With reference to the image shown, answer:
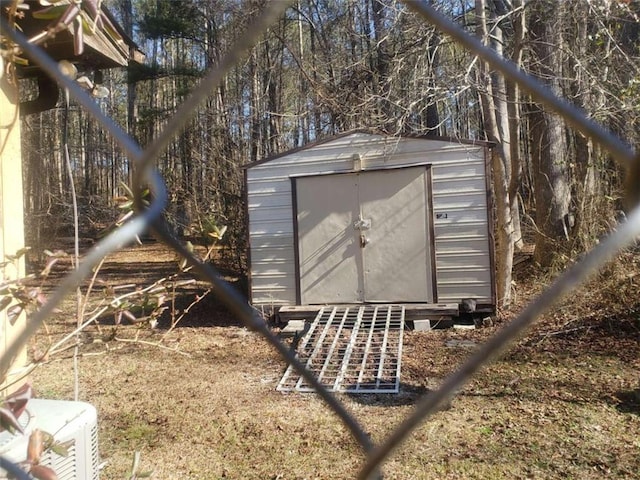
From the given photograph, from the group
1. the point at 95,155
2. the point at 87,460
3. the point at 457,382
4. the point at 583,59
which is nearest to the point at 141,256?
the point at 95,155

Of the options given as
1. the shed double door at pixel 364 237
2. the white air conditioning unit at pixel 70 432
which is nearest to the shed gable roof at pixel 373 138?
the shed double door at pixel 364 237

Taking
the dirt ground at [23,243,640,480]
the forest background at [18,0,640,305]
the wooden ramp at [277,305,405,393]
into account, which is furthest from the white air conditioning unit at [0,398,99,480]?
the wooden ramp at [277,305,405,393]

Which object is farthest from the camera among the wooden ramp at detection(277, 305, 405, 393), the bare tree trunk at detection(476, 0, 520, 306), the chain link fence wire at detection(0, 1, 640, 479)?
the bare tree trunk at detection(476, 0, 520, 306)

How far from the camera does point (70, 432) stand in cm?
189

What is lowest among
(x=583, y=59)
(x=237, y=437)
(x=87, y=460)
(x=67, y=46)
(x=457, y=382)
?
(x=237, y=437)

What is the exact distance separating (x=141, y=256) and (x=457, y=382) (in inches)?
641

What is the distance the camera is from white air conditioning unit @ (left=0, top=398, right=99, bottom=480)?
5.98 ft

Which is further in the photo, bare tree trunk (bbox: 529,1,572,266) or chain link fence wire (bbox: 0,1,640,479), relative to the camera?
bare tree trunk (bbox: 529,1,572,266)

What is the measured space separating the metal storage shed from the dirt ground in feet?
3.25

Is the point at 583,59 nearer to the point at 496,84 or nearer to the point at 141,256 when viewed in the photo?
the point at 496,84

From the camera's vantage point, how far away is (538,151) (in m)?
10.7

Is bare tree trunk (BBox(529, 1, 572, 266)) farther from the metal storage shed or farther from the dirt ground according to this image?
the dirt ground

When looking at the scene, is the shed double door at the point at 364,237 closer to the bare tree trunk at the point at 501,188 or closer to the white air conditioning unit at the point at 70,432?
the bare tree trunk at the point at 501,188

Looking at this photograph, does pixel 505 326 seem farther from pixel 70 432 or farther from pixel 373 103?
pixel 373 103
